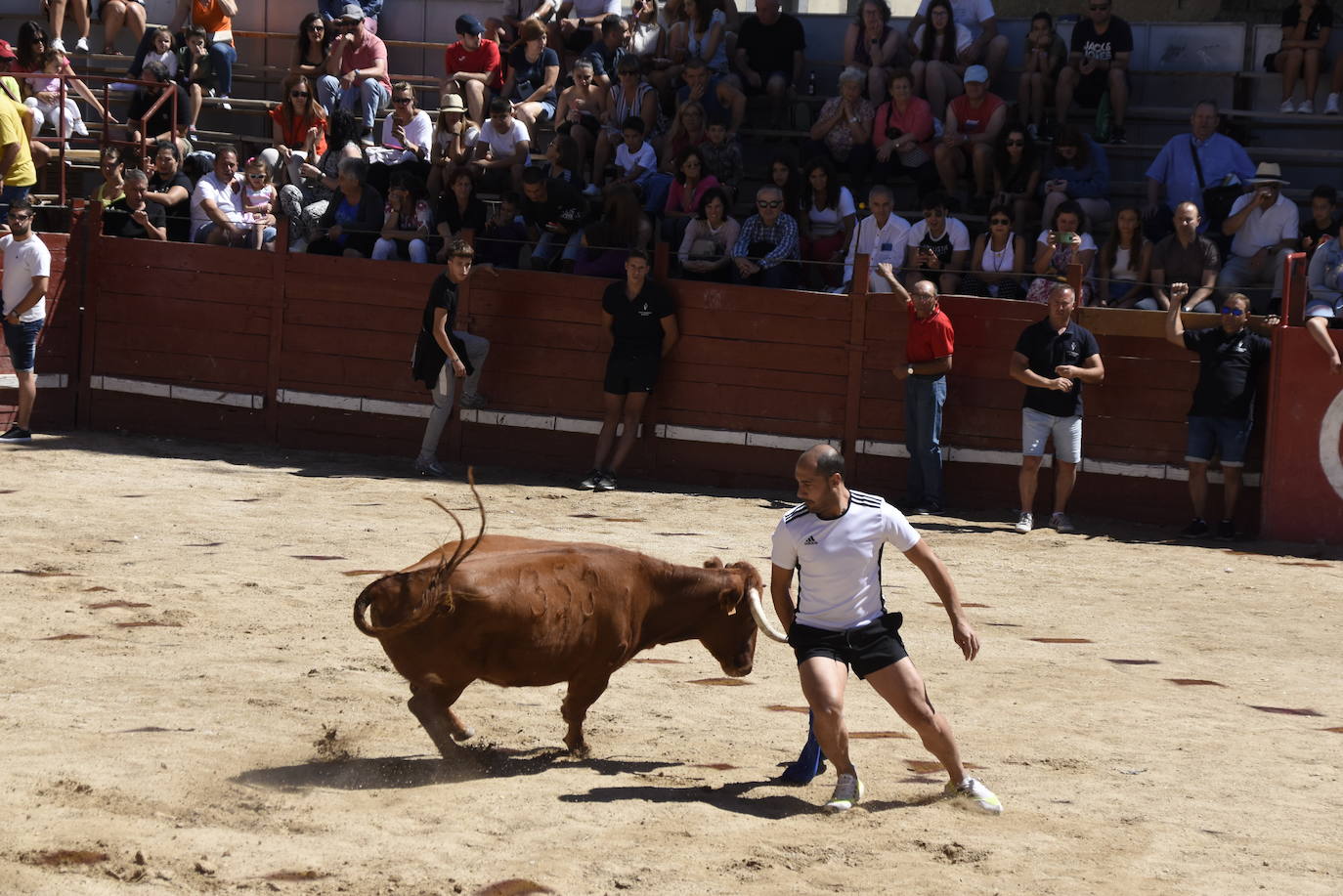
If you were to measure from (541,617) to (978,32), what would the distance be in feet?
33.5

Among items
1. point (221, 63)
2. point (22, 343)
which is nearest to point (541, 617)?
point (22, 343)

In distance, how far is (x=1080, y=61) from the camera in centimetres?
1404

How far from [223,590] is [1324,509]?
699 centimetres

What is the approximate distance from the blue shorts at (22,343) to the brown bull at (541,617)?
8112 millimetres

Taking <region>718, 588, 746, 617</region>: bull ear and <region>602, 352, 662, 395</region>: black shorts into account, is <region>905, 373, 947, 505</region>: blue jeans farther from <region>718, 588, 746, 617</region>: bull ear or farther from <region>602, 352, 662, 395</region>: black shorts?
<region>718, 588, 746, 617</region>: bull ear

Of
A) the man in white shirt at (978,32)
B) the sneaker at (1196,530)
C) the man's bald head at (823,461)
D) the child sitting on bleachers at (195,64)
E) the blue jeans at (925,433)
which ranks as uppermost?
the man in white shirt at (978,32)

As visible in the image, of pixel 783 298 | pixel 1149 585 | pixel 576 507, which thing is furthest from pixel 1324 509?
pixel 576 507

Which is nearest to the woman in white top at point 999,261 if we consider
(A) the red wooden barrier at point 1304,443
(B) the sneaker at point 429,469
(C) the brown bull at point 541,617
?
(A) the red wooden barrier at point 1304,443

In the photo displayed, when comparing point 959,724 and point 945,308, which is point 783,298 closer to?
point 945,308

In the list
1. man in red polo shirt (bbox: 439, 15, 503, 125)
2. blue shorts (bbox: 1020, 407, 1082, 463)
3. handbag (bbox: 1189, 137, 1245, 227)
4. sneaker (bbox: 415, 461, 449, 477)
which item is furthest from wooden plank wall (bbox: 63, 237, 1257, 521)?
man in red polo shirt (bbox: 439, 15, 503, 125)

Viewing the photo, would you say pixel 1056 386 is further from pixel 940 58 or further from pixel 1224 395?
pixel 940 58

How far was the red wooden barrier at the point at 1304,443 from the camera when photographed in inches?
441

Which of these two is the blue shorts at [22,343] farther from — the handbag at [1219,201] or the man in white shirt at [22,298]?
the handbag at [1219,201]

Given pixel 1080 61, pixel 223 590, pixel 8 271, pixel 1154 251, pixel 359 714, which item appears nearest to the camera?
pixel 359 714
